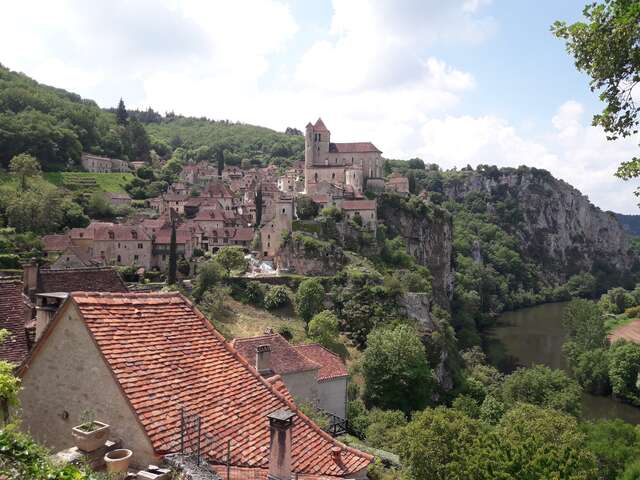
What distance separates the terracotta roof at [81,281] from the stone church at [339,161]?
69220 millimetres

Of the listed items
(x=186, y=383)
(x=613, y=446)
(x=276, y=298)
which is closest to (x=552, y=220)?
(x=276, y=298)

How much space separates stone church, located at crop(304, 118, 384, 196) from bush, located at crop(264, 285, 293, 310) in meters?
34.7

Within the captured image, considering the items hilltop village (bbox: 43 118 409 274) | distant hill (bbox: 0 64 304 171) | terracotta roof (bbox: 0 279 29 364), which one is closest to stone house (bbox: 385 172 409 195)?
hilltop village (bbox: 43 118 409 274)

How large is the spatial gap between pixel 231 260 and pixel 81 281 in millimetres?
40757

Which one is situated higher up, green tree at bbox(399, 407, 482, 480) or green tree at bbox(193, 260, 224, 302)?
green tree at bbox(193, 260, 224, 302)

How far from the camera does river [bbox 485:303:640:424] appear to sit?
55.2 metres

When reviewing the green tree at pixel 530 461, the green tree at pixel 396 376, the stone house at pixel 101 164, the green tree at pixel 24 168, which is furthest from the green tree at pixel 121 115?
the green tree at pixel 530 461

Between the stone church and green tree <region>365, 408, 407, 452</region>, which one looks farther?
the stone church

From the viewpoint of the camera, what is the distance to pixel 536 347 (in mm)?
81500

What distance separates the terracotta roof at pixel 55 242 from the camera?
210 feet

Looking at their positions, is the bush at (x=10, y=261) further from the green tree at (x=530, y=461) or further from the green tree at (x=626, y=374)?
the green tree at (x=626, y=374)

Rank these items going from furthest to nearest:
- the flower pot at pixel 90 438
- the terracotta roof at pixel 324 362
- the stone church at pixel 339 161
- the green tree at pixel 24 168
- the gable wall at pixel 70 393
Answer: the stone church at pixel 339 161
the green tree at pixel 24 168
the terracotta roof at pixel 324 362
the gable wall at pixel 70 393
the flower pot at pixel 90 438

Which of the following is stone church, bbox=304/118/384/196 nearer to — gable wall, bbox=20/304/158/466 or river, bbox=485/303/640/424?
river, bbox=485/303/640/424

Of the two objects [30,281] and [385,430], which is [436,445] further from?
[30,281]
